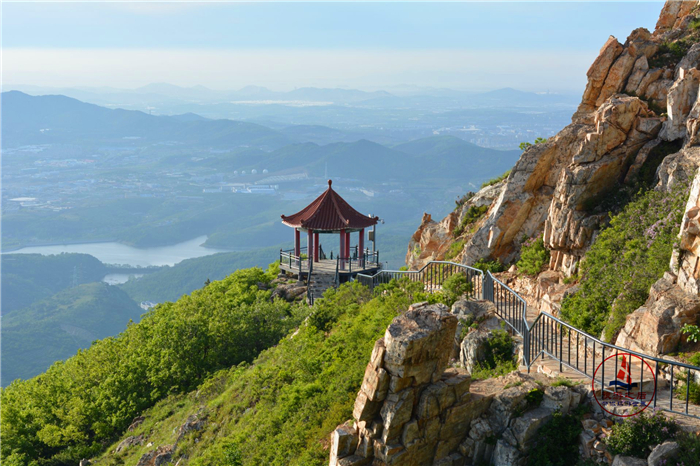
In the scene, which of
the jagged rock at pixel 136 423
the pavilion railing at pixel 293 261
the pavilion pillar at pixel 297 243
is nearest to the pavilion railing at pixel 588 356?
the jagged rock at pixel 136 423

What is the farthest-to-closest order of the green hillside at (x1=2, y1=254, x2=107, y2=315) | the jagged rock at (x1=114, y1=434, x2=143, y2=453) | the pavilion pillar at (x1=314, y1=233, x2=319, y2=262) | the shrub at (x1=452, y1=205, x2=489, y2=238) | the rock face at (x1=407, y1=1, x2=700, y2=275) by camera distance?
the green hillside at (x1=2, y1=254, x2=107, y2=315) < the pavilion pillar at (x1=314, y1=233, x2=319, y2=262) < the shrub at (x1=452, y1=205, x2=489, y2=238) < the jagged rock at (x1=114, y1=434, x2=143, y2=453) < the rock face at (x1=407, y1=1, x2=700, y2=275)

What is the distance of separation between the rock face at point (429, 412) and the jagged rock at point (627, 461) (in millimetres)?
1009

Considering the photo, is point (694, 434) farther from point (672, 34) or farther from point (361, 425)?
point (672, 34)

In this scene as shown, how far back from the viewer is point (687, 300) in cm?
946

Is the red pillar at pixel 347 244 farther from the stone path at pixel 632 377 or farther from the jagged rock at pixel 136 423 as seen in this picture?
the stone path at pixel 632 377

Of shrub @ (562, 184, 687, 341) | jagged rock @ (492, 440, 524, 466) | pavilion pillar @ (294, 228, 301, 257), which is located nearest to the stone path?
shrub @ (562, 184, 687, 341)

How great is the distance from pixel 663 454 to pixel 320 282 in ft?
59.8

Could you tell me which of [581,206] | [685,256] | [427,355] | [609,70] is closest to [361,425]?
[427,355]

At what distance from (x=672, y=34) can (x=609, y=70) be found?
2246 millimetres

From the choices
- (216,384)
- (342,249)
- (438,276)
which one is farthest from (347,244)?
(216,384)

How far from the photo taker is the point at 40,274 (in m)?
165

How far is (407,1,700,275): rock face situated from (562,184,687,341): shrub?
582 mm

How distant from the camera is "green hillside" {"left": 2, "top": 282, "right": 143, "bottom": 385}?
344ft

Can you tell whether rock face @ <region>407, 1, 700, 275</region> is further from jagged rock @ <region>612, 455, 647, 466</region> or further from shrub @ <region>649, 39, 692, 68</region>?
jagged rock @ <region>612, 455, 647, 466</region>
